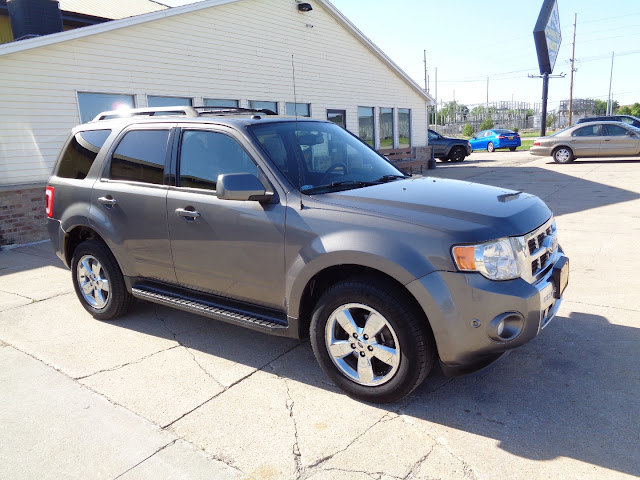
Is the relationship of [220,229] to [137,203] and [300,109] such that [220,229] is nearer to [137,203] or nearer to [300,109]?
[137,203]

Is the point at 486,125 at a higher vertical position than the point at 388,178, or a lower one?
lower

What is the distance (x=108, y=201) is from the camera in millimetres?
4461

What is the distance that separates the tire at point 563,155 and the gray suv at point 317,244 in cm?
1815

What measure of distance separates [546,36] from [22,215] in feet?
84.7

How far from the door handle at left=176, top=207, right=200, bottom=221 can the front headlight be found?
1.95 meters

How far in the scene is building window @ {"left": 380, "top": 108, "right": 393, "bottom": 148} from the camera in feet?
65.2

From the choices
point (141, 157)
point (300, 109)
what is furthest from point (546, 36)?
point (141, 157)

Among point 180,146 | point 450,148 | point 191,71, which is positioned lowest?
point 450,148

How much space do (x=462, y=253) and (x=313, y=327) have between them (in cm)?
109

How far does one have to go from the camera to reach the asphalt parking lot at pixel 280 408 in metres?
2.70

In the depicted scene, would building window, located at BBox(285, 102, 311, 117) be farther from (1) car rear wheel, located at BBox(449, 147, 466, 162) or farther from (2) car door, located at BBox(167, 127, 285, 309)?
(2) car door, located at BBox(167, 127, 285, 309)

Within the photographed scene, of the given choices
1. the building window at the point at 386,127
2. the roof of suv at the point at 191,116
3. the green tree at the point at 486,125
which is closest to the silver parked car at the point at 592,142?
the building window at the point at 386,127

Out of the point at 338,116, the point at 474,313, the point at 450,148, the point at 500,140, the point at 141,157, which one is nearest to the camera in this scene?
the point at 474,313

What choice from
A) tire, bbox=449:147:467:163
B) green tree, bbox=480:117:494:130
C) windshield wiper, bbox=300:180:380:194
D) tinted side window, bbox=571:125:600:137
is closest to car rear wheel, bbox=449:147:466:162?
tire, bbox=449:147:467:163
